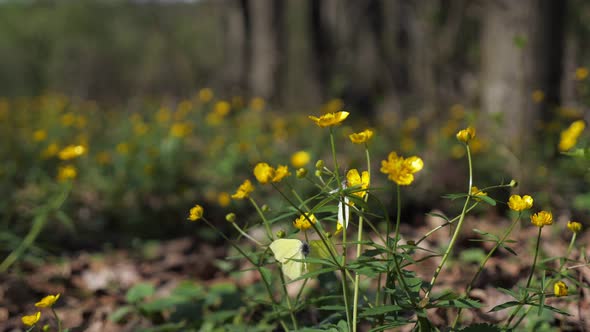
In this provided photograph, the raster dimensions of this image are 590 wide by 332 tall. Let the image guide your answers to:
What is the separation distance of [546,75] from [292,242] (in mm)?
2933

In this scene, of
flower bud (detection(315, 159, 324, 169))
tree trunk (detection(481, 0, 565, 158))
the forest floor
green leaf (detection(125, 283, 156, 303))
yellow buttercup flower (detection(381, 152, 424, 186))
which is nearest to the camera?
yellow buttercup flower (detection(381, 152, 424, 186))

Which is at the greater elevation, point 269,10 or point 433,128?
point 269,10

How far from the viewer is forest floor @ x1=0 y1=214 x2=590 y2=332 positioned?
1808 mm

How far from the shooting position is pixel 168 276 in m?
2.54

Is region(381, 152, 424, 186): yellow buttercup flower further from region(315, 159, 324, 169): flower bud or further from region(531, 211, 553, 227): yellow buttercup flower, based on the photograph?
region(531, 211, 553, 227): yellow buttercup flower

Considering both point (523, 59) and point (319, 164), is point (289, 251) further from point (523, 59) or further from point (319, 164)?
point (523, 59)

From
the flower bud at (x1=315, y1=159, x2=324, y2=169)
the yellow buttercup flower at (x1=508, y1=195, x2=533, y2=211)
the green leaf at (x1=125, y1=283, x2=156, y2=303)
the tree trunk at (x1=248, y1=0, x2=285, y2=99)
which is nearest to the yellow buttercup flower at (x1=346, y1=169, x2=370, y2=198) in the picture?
the flower bud at (x1=315, y1=159, x2=324, y2=169)

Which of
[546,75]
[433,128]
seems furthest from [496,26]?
[433,128]

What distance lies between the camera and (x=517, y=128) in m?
3.48

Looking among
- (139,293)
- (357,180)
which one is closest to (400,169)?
(357,180)

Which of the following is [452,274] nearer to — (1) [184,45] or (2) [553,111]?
(2) [553,111]

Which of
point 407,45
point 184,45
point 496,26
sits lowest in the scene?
point 184,45

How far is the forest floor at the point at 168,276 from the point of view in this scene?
181 centimetres

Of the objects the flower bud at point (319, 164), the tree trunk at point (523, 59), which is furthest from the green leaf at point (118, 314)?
the tree trunk at point (523, 59)
